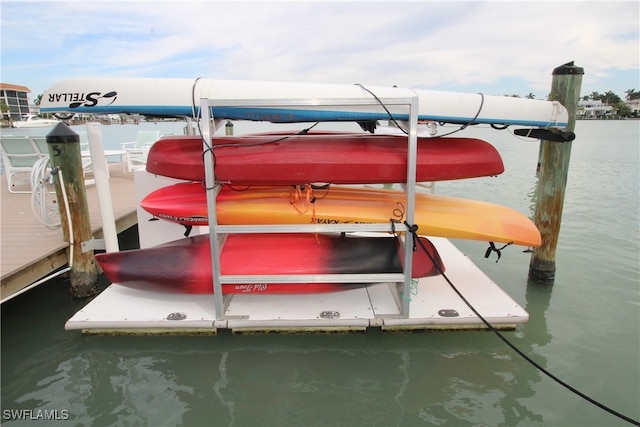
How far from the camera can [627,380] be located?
2.92 m

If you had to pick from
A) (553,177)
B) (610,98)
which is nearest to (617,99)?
(610,98)

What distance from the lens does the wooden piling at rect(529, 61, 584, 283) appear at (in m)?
3.80

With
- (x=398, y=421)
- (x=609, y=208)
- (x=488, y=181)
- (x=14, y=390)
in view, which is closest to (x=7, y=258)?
(x=14, y=390)

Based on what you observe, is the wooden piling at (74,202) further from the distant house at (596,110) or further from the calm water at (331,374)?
the distant house at (596,110)

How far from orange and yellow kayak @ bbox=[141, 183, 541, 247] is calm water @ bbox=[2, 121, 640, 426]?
0.95 m

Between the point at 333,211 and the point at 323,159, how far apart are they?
0.45 metres

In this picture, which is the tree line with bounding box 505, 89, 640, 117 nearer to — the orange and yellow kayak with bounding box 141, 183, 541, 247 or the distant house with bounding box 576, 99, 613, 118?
the distant house with bounding box 576, 99, 613, 118

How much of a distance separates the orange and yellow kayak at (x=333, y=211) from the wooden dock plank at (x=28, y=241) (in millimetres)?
1436

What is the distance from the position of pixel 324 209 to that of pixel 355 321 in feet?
3.15

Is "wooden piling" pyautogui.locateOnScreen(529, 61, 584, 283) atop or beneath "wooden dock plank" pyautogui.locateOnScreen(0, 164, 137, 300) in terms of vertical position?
atop

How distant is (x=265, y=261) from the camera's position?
324 cm

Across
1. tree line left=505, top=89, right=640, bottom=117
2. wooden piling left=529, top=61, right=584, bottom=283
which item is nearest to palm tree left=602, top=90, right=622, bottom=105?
tree line left=505, top=89, right=640, bottom=117

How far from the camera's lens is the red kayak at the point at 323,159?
3066 millimetres

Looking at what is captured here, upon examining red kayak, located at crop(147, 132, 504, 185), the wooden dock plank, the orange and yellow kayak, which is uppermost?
red kayak, located at crop(147, 132, 504, 185)
